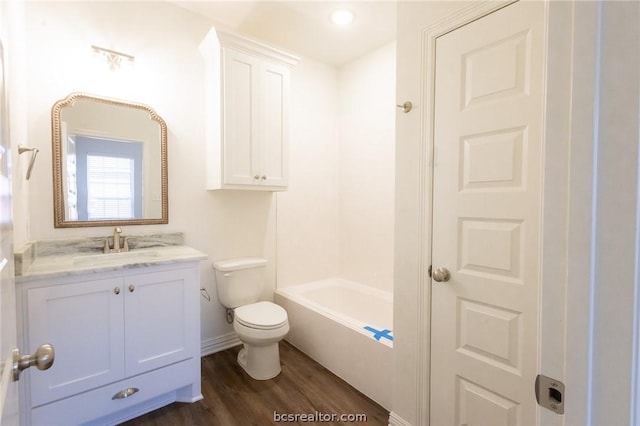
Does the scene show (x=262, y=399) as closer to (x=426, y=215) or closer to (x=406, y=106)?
(x=426, y=215)

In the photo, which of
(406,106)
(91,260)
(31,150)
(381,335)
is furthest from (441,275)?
(31,150)

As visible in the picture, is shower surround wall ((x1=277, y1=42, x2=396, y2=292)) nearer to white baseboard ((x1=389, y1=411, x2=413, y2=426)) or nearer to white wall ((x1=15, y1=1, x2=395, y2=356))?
white wall ((x1=15, y1=1, x2=395, y2=356))

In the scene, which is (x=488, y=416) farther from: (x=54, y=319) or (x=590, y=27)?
(x=54, y=319)

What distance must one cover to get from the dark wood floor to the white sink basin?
0.90 m

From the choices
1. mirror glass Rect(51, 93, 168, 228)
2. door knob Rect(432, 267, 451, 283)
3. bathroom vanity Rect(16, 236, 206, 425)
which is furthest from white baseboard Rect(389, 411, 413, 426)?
mirror glass Rect(51, 93, 168, 228)

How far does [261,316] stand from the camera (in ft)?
7.08

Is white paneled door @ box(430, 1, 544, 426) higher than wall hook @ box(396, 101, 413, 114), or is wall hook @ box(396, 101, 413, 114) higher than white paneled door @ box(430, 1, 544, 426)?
wall hook @ box(396, 101, 413, 114)

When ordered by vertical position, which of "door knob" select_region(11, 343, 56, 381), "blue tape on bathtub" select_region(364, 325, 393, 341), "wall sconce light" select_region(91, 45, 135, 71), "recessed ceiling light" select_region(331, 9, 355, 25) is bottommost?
"blue tape on bathtub" select_region(364, 325, 393, 341)

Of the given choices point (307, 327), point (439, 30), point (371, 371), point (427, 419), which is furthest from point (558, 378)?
point (307, 327)

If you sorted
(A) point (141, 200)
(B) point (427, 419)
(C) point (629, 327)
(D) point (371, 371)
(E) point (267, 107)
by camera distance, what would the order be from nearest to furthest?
(C) point (629, 327) < (B) point (427, 419) < (D) point (371, 371) < (A) point (141, 200) < (E) point (267, 107)

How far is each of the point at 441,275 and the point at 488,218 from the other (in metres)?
0.33

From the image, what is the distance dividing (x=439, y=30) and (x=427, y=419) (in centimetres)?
185

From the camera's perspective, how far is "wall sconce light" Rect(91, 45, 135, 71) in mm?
1967

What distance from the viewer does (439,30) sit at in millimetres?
1412
